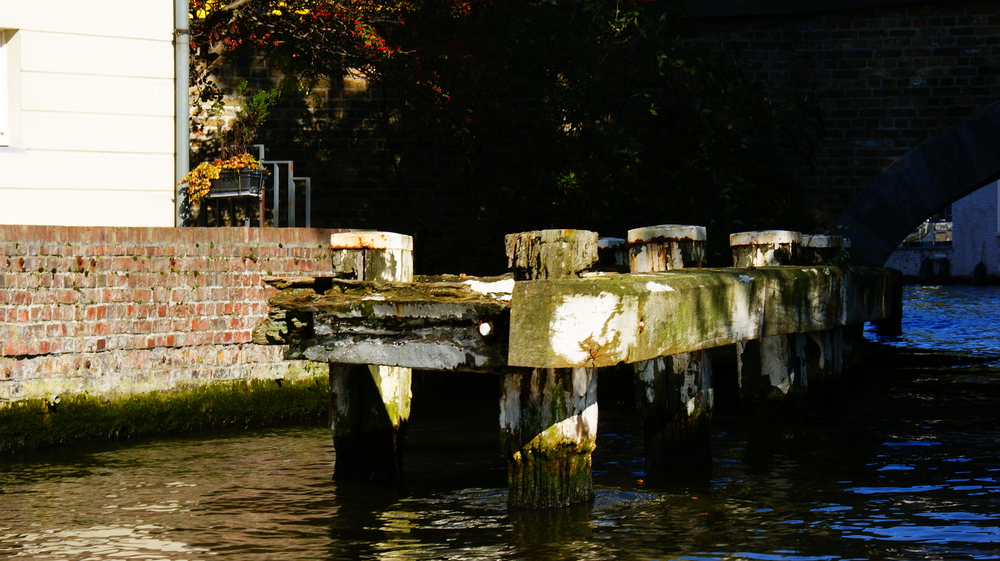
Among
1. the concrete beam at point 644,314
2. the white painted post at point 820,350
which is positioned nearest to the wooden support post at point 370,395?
the concrete beam at point 644,314

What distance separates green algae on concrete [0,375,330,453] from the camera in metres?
8.95

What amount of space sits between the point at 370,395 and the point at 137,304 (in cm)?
288

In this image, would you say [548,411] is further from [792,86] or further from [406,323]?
[792,86]

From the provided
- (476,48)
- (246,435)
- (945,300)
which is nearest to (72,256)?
(246,435)

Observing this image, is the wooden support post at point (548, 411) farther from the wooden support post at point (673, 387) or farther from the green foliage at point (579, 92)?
the green foliage at point (579, 92)

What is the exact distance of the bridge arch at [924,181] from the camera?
16078mm

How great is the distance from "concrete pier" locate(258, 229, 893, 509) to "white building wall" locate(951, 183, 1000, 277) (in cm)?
4586

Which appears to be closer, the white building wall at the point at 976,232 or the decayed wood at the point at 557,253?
the decayed wood at the point at 557,253

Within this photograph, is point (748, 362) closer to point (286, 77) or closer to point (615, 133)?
point (615, 133)

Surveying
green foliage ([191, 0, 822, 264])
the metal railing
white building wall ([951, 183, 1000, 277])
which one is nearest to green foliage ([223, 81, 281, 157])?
the metal railing

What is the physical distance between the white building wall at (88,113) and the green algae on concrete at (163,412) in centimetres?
197

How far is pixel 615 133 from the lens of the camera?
572 inches

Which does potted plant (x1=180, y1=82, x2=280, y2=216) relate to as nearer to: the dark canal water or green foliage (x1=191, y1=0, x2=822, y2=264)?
the dark canal water

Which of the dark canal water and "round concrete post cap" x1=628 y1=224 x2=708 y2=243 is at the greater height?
"round concrete post cap" x1=628 y1=224 x2=708 y2=243
